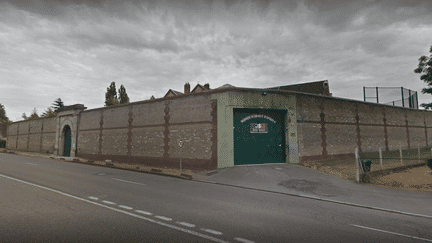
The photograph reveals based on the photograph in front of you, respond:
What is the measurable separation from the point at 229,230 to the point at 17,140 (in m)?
51.4

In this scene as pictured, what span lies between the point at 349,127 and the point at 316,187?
11532 millimetres

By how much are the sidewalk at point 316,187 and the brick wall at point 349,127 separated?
3.57 m

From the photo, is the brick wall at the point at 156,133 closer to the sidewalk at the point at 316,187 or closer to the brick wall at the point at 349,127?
the sidewalk at the point at 316,187

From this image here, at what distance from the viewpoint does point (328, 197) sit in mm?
7816

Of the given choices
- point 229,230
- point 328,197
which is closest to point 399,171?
point 328,197

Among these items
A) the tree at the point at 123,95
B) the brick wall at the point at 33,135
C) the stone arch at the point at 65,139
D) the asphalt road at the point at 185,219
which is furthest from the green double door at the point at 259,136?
the tree at the point at 123,95

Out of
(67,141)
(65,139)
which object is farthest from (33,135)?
(67,141)

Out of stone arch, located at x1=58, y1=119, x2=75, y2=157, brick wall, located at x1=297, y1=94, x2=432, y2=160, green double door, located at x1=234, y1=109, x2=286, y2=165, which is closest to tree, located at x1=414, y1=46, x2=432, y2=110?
brick wall, located at x1=297, y1=94, x2=432, y2=160

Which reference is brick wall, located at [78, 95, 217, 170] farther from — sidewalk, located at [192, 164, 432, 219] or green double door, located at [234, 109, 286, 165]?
sidewalk, located at [192, 164, 432, 219]

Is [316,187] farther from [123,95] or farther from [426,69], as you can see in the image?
[123,95]

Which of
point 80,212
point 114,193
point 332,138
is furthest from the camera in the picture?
point 332,138

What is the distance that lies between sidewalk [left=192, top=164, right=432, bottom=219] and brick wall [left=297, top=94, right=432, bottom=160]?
3573mm

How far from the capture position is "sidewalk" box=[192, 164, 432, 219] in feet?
23.0

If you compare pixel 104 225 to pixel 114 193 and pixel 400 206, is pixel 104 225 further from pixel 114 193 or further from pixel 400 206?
pixel 400 206
